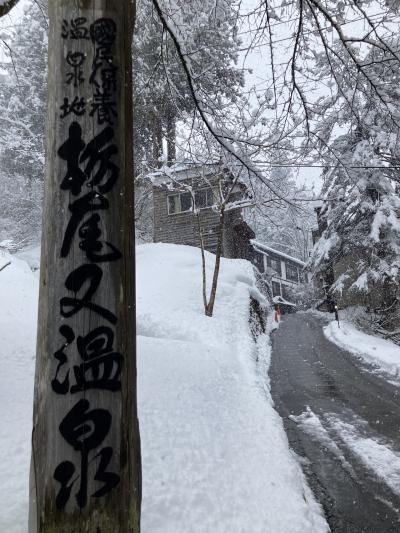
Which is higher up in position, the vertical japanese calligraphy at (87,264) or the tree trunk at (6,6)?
the tree trunk at (6,6)

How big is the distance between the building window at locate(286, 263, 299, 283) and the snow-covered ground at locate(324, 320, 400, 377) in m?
26.3

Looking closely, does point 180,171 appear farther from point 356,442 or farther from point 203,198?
point 356,442

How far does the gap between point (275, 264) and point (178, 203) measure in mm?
22779

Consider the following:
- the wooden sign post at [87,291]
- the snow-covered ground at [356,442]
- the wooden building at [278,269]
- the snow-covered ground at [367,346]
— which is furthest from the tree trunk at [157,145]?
the wooden building at [278,269]

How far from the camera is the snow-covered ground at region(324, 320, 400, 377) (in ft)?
39.0

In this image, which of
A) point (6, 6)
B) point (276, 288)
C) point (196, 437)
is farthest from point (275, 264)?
point (6, 6)

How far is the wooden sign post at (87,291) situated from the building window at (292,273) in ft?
150

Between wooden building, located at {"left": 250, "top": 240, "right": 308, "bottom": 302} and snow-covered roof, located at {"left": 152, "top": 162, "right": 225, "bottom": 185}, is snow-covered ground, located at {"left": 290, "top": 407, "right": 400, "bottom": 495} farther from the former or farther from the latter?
wooden building, located at {"left": 250, "top": 240, "right": 308, "bottom": 302}

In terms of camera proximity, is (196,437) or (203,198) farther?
(203,198)

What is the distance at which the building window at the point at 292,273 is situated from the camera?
1858 inches

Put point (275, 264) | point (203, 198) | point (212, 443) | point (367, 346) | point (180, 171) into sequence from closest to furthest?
point (212, 443), point (367, 346), point (180, 171), point (203, 198), point (275, 264)

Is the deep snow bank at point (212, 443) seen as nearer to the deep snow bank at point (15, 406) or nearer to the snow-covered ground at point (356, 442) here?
the snow-covered ground at point (356, 442)

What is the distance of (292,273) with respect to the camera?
159ft


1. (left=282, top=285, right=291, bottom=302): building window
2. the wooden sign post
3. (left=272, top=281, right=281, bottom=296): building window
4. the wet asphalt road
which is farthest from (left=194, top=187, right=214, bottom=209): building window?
(left=282, top=285, right=291, bottom=302): building window
